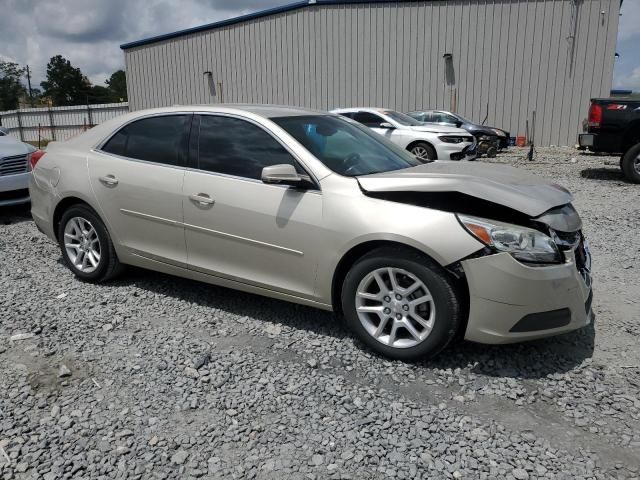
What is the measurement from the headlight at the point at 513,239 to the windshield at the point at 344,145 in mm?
949

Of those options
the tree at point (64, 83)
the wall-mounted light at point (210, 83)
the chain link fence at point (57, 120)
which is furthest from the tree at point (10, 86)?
the wall-mounted light at point (210, 83)

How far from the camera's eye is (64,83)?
90.1 meters

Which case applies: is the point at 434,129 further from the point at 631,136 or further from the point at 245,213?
the point at 245,213

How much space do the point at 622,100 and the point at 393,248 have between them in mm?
9013

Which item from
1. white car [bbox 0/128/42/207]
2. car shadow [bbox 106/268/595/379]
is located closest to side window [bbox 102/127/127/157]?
car shadow [bbox 106/268/595/379]

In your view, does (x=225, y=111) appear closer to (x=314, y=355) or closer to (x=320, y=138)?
(x=320, y=138)

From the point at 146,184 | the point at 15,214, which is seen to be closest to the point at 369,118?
the point at 15,214

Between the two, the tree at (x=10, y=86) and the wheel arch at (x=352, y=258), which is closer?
the wheel arch at (x=352, y=258)

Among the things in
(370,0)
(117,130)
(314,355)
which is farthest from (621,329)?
(370,0)

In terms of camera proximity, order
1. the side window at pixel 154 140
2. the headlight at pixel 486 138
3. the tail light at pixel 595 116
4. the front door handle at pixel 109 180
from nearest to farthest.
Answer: the side window at pixel 154 140, the front door handle at pixel 109 180, the tail light at pixel 595 116, the headlight at pixel 486 138

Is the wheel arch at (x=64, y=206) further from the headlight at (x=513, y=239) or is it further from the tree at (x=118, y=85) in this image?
the tree at (x=118, y=85)

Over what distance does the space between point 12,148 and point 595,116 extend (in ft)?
32.6

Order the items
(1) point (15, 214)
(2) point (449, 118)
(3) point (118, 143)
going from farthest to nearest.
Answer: (2) point (449, 118) < (1) point (15, 214) < (3) point (118, 143)

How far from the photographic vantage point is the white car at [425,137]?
13.1 meters
